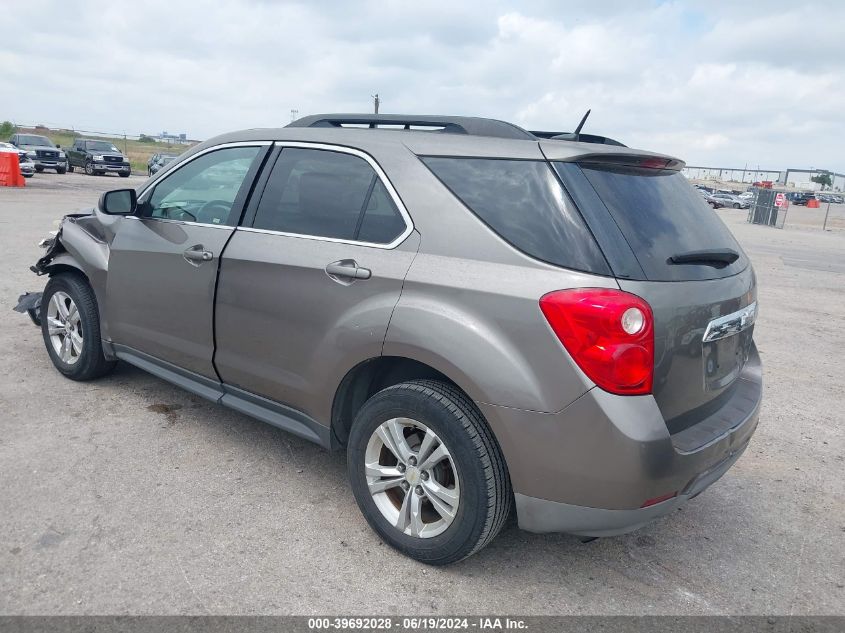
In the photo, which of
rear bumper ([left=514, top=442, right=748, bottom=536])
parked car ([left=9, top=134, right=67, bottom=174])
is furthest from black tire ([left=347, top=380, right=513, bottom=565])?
parked car ([left=9, top=134, right=67, bottom=174])

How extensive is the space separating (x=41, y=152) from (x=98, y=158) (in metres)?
2.53

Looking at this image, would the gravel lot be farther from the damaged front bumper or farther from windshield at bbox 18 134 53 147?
windshield at bbox 18 134 53 147

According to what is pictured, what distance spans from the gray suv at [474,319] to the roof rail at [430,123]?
13 mm

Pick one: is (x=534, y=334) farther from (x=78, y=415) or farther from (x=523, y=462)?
(x=78, y=415)

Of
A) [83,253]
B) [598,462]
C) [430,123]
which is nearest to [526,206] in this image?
[430,123]

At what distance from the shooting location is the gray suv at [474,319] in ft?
8.04

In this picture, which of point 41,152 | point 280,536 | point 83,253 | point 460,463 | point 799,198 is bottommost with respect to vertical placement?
point 799,198

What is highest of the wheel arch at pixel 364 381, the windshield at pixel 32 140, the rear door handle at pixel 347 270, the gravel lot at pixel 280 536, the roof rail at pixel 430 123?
the roof rail at pixel 430 123

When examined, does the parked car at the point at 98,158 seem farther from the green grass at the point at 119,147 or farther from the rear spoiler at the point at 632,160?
the rear spoiler at the point at 632,160

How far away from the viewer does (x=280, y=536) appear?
9.99ft

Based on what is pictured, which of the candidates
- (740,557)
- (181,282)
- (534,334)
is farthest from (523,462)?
(181,282)

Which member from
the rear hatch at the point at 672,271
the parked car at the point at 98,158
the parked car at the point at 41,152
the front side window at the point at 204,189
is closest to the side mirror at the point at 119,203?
the front side window at the point at 204,189

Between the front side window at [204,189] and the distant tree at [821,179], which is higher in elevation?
the front side window at [204,189]

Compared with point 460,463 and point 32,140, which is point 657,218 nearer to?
point 460,463
